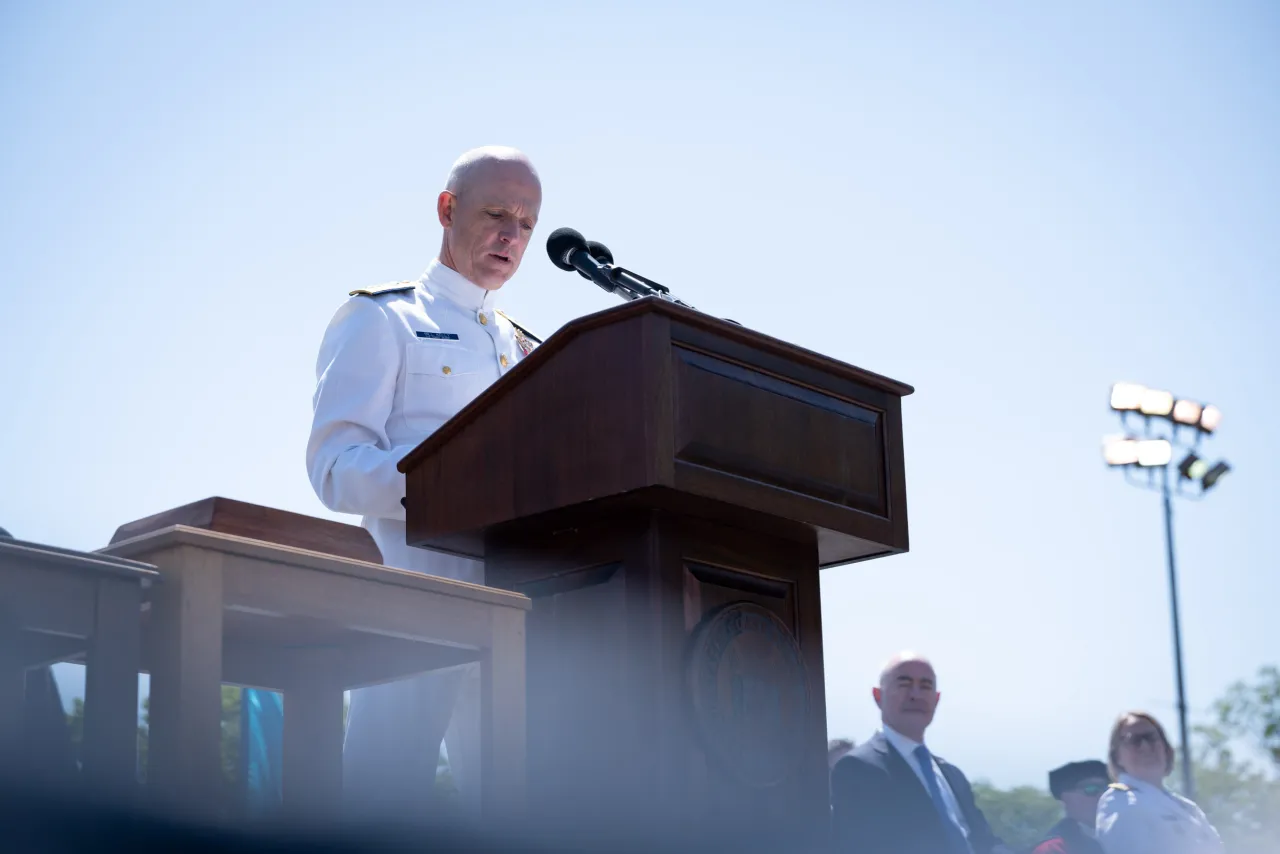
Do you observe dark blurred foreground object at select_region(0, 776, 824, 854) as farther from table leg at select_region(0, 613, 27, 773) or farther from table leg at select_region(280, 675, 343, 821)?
table leg at select_region(280, 675, 343, 821)

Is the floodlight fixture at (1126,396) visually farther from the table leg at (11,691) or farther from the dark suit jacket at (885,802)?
the table leg at (11,691)

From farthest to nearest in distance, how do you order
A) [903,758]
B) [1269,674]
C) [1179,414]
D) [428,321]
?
[1269,674], [1179,414], [903,758], [428,321]

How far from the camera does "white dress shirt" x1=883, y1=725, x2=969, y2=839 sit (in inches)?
177

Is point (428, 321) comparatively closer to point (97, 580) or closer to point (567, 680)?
point (567, 680)

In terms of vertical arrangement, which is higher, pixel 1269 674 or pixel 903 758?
pixel 1269 674

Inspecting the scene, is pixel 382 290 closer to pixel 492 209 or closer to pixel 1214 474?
pixel 492 209

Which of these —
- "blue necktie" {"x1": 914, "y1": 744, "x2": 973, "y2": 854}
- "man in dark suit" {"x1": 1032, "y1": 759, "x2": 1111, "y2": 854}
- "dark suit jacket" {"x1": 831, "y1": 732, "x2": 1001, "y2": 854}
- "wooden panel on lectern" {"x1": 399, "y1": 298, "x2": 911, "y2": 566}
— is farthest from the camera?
"man in dark suit" {"x1": 1032, "y1": 759, "x2": 1111, "y2": 854}

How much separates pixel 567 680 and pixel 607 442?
1.37 feet

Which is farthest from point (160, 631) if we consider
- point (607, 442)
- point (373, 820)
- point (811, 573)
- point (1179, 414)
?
point (1179, 414)

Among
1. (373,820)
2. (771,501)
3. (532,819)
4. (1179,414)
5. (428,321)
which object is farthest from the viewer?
(1179,414)

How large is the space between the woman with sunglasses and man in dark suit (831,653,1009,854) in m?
0.63

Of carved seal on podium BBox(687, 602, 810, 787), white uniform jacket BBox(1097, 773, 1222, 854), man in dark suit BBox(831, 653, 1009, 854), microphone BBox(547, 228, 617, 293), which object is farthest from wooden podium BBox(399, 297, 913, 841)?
white uniform jacket BBox(1097, 773, 1222, 854)

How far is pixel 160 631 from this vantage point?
6.07ft

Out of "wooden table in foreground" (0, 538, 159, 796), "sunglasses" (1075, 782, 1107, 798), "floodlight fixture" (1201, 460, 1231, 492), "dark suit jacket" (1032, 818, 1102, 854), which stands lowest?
"dark suit jacket" (1032, 818, 1102, 854)
